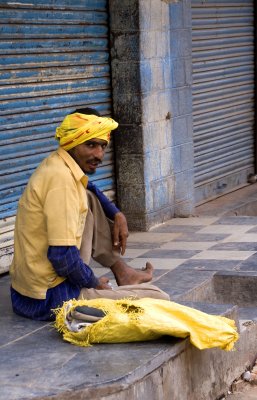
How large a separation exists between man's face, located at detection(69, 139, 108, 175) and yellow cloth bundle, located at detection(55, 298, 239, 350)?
81cm

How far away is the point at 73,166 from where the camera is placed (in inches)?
202

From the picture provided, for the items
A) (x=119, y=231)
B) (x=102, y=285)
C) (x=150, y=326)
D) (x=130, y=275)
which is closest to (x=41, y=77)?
(x=119, y=231)

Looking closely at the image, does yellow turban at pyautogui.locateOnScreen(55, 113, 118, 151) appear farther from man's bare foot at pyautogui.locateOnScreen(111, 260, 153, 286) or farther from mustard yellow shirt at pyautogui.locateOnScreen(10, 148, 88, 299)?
man's bare foot at pyautogui.locateOnScreen(111, 260, 153, 286)

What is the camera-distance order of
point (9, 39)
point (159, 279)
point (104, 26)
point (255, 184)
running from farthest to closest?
point (255, 184) < point (104, 26) < point (9, 39) < point (159, 279)

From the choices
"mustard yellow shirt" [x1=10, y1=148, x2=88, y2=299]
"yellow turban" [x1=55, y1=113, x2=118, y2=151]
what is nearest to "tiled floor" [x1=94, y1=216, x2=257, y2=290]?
"mustard yellow shirt" [x1=10, y1=148, x2=88, y2=299]

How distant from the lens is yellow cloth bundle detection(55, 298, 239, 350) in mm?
4695

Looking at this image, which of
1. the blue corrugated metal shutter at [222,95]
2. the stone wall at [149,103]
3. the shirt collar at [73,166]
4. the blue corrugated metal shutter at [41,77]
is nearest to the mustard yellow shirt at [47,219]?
the shirt collar at [73,166]

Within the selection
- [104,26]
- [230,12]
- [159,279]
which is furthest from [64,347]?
[230,12]

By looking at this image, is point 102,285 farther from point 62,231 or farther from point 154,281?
point 154,281

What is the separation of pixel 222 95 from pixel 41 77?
3.64 metres

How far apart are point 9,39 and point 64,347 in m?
3.16

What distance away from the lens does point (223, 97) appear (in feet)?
35.6

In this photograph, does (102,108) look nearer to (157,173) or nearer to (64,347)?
(157,173)

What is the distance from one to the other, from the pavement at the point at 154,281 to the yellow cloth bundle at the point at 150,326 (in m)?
0.06
